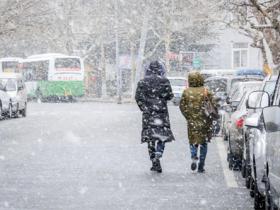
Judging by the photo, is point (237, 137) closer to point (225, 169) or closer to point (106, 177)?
point (225, 169)

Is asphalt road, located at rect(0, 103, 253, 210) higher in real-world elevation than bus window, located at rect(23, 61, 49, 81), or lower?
lower

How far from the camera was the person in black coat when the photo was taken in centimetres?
1248

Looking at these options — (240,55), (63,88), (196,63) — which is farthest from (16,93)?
(240,55)

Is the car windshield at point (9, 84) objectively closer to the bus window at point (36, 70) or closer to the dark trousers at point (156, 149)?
the dark trousers at point (156, 149)

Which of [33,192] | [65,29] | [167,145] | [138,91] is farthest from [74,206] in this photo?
[65,29]

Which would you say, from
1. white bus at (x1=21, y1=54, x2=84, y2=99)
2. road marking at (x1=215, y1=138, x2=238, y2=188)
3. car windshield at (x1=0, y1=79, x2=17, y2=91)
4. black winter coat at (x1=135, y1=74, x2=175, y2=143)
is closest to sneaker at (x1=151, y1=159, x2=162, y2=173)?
black winter coat at (x1=135, y1=74, x2=175, y2=143)

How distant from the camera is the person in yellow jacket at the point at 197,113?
478 inches

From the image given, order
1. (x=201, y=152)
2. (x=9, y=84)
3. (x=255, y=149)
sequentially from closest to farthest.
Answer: (x=255, y=149), (x=201, y=152), (x=9, y=84)

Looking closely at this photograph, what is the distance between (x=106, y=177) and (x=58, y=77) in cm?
4422

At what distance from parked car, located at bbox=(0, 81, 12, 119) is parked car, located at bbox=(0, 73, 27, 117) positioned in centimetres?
32

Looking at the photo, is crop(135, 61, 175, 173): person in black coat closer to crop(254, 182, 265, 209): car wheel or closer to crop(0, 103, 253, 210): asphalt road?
crop(0, 103, 253, 210): asphalt road

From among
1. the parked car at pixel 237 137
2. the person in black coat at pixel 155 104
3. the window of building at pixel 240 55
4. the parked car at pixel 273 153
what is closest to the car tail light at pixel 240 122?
the parked car at pixel 237 137

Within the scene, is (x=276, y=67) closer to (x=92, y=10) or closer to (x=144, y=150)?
(x=144, y=150)

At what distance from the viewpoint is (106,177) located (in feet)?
38.9
